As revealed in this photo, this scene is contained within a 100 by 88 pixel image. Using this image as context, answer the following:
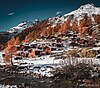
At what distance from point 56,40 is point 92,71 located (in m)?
84.8

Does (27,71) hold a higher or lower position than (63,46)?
lower

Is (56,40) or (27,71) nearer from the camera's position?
(27,71)

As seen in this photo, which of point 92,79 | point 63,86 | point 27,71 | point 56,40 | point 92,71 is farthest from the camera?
point 56,40

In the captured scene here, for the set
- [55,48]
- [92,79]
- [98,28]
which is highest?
[98,28]

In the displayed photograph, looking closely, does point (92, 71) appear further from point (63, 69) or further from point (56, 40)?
point (56, 40)

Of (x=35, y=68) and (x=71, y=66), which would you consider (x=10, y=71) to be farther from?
(x=71, y=66)

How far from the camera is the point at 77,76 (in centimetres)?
8425

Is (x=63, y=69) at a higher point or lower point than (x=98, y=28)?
lower

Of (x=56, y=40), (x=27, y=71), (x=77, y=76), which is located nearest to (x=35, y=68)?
(x=27, y=71)

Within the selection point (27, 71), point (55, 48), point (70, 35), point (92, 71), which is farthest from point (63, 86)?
point (70, 35)

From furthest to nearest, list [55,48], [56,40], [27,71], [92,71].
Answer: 1. [56,40]
2. [55,48]
3. [27,71]
4. [92,71]

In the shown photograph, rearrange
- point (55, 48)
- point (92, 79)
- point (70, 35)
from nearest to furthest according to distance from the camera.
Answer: point (92, 79)
point (55, 48)
point (70, 35)

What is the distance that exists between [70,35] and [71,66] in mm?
94047

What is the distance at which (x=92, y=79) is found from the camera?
3219 inches
